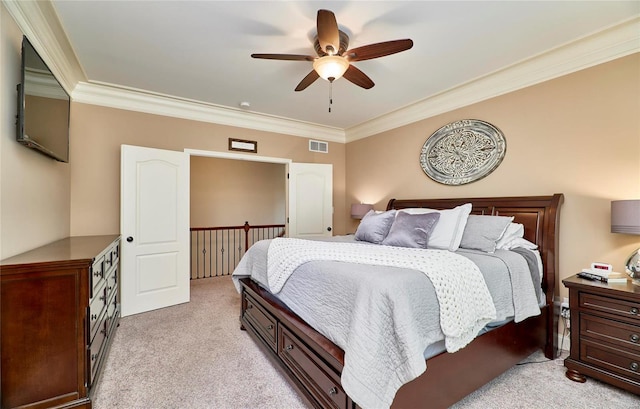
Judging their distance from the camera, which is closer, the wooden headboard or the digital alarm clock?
the digital alarm clock

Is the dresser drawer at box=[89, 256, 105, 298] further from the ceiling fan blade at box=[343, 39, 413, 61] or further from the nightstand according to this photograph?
the nightstand

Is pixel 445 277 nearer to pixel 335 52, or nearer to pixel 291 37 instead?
pixel 335 52

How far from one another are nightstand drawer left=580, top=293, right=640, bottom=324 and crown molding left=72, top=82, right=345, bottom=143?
400 cm

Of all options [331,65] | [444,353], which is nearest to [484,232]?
[444,353]

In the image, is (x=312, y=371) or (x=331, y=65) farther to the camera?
(x=331, y=65)

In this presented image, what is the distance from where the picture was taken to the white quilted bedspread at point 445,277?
59.7 inches

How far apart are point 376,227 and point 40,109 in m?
2.99

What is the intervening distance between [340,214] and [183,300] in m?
2.89

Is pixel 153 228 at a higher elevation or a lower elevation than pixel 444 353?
higher

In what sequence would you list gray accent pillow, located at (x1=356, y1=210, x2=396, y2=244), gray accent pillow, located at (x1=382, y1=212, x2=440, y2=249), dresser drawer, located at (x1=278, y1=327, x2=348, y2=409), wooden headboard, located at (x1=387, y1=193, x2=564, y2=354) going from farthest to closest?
gray accent pillow, located at (x1=356, y1=210, x2=396, y2=244) < gray accent pillow, located at (x1=382, y1=212, x2=440, y2=249) < wooden headboard, located at (x1=387, y1=193, x2=564, y2=354) < dresser drawer, located at (x1=278, y1=327, x2=348, y2=409)

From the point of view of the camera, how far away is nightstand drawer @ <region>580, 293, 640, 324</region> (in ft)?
5.89

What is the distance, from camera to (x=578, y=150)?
2432 mm

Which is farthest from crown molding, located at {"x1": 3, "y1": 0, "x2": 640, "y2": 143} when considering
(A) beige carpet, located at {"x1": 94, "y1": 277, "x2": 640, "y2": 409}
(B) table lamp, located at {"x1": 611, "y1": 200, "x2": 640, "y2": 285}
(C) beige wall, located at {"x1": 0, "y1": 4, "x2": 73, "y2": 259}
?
(A) beige carpet, located at {"x1": 94, "y1": 277, "x2": 640, "y2": 409}

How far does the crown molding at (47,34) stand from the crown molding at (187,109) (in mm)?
330
